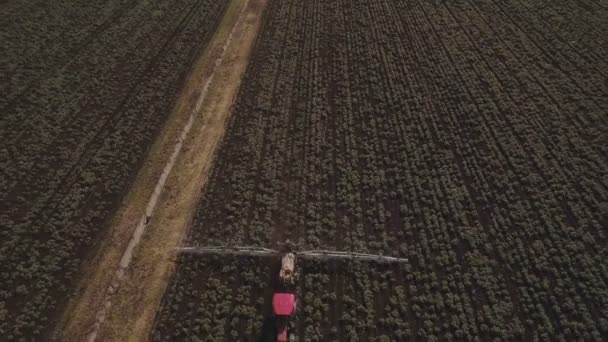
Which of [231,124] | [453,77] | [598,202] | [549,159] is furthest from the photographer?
[453,77]

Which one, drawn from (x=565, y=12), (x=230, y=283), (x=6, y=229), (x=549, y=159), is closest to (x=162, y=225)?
(x=230, y=283)

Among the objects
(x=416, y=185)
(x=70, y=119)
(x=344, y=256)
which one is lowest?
(x=344, y=256)

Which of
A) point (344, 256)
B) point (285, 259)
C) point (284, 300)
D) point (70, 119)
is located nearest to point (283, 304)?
point (284, 300)

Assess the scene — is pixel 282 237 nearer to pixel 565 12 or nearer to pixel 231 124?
pixel 231 124

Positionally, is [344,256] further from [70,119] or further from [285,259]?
[70,119]

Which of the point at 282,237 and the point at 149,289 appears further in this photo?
the point at 282,237

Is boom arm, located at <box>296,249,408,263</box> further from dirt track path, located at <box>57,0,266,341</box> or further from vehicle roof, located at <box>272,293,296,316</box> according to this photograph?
dirt track path, located at <box>57,0,266,341</box>
